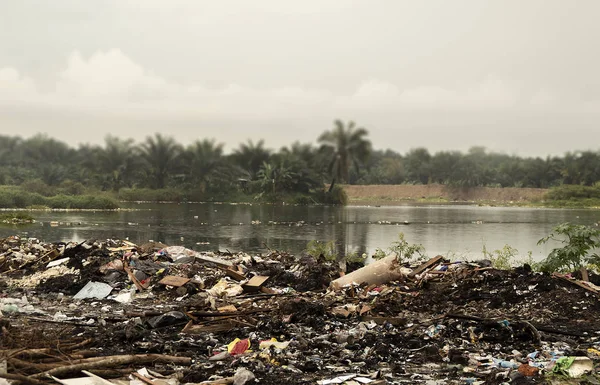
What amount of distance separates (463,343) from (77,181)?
1887 inches

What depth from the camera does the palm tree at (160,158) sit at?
54094 millimetres

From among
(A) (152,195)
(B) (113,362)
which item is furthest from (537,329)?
(A) (152,195)

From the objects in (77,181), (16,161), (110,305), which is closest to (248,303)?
(110,305)

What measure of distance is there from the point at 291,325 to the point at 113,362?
215cm

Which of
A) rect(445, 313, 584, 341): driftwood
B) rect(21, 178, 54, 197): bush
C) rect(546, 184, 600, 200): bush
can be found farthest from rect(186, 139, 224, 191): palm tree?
rect(445, 313, 584, 341): driftwood

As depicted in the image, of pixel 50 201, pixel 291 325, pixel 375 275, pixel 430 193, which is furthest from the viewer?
pixel 430 193

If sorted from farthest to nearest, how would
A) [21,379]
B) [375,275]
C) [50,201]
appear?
[50,201]
[375,275]
[21,379]

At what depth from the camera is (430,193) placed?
69.8m

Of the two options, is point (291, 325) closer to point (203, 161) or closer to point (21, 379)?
point (21, 379)

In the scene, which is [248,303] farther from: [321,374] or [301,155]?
[301,155]

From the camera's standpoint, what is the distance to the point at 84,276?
8.15m

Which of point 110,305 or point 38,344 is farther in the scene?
point 110,305

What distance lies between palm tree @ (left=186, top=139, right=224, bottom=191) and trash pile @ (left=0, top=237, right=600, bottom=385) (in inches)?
1828

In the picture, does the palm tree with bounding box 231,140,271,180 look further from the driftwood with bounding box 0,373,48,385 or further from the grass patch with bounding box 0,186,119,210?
the driftwood with bounding box 0,373,48,385
